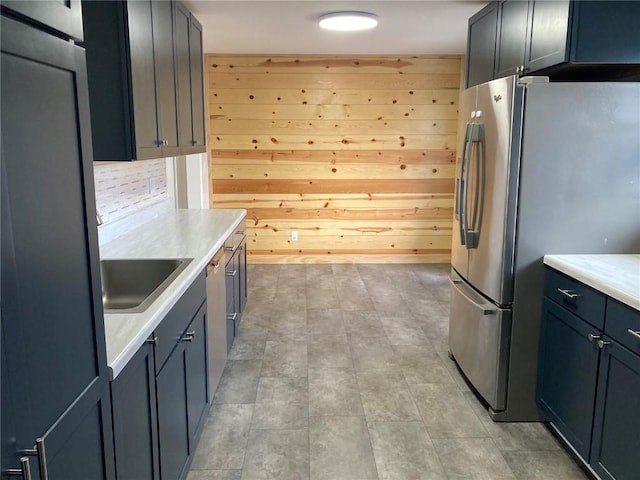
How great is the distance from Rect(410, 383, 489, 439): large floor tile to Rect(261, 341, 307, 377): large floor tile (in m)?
0.73

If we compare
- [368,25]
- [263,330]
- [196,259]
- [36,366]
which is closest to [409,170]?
[368,25]

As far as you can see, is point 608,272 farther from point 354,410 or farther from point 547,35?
point 354,410

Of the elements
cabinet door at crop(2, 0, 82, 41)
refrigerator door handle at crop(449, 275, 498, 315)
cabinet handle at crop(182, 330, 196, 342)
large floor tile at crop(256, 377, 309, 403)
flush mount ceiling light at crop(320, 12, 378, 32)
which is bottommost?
large floor tile at crop(256, 377, 309, 403)

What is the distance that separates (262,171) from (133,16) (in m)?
3.54

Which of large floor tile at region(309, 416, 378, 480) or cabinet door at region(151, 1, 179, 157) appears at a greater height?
cabinet door at region(151, 1, 179, 157)

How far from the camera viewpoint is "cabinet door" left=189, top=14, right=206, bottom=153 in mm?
3471

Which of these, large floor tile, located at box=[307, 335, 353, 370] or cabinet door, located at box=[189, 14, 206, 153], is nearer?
large floor tile, located at box=[307, 335, 353, 370]

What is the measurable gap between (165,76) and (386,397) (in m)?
2.17

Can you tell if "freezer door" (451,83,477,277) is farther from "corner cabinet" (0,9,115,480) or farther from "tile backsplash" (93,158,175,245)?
"corner cabinet" (0,9,115,480)

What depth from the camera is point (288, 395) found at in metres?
2.88

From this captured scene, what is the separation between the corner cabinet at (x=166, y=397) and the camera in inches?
53.9

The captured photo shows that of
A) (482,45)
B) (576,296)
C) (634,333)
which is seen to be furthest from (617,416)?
(482,45)

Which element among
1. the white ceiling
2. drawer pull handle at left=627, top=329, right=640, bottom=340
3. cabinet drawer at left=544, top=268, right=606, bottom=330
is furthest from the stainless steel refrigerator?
the white ceiling

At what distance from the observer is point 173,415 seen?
185 centimetres
